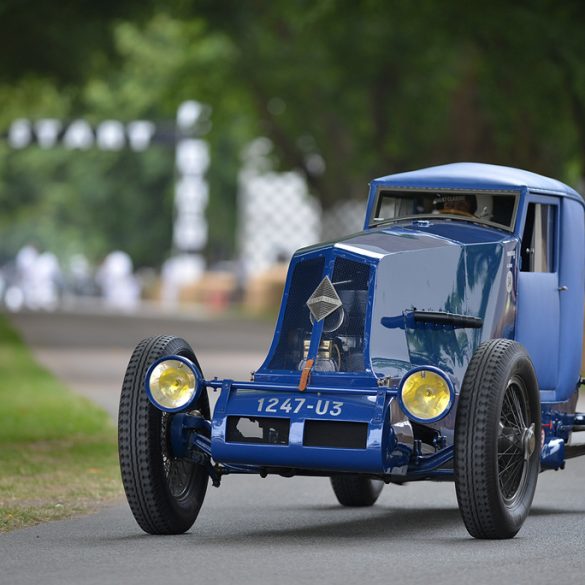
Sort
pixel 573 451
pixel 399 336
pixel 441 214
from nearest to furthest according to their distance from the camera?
pixel 399 336 < pixel 441 214 < pixel 573 451

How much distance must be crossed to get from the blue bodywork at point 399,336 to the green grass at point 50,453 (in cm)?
163

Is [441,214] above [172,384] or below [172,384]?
above

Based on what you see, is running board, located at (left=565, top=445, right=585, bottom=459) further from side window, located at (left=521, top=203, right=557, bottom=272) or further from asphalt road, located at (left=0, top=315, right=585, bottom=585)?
side window, located at (left=521, top=203, right=557, bottom=272)

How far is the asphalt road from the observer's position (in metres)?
8.22

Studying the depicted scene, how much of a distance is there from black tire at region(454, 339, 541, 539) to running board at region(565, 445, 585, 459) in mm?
1287

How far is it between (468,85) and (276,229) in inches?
1046

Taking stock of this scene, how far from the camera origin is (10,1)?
30.4m

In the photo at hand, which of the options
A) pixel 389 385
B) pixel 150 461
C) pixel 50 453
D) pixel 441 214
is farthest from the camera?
pixel 50 453

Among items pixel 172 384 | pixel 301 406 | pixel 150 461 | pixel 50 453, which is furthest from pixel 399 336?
pixel 50 453

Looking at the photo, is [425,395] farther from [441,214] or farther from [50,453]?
[50,453]

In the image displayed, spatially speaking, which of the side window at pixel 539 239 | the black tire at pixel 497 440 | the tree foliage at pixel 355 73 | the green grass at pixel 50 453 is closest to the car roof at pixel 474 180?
the side window at pixel 539 239

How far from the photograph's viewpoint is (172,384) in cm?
966

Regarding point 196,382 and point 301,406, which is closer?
point 301,406

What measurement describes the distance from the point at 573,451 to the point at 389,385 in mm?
2040
